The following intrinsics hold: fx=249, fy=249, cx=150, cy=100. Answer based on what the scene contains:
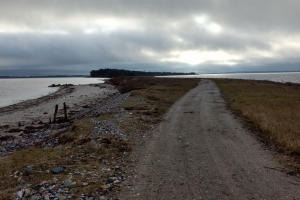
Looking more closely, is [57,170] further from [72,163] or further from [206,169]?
[206,169]

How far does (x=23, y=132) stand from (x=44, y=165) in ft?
41.7

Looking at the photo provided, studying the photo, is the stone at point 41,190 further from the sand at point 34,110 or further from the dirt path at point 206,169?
the sand at point 34,110

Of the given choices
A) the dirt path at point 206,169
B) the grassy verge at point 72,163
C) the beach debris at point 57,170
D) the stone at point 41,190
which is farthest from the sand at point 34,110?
the stone at point 41,190

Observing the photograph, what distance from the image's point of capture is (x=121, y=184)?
23.9 ft

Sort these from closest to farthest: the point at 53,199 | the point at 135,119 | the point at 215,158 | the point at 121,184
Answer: the point at 53,199
the point at 121,184
the point at 215,158
the point at 135,119

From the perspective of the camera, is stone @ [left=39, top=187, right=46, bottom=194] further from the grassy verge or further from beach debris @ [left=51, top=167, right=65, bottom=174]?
beach debris @ [left=51, top=167, right=65, bottom=174]

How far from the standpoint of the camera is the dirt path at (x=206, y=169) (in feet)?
21.7

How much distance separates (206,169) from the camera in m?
8.26

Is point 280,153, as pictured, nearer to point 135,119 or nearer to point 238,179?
point 238,179

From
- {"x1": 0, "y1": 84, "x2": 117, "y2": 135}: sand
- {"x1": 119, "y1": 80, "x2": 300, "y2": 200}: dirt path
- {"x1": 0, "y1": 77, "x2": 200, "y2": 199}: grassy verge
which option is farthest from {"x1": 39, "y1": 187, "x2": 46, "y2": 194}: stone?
{"x1": 0, "y1": 84, "x2": 117, "y2": 135}: sand

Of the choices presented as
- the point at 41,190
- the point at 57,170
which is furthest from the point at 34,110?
the point at 41,190

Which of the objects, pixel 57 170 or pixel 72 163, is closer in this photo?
pixel 57 170

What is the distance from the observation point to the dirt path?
6629 millimetres

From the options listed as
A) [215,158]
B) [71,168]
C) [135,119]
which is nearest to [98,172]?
[71,168]
